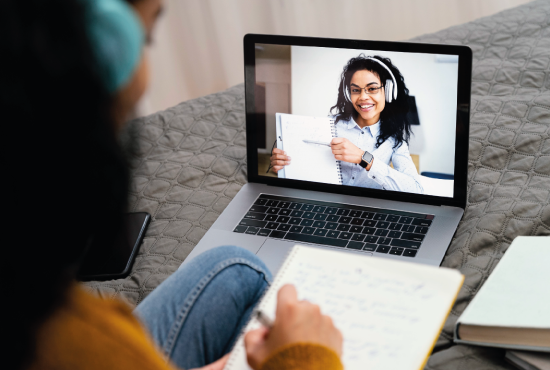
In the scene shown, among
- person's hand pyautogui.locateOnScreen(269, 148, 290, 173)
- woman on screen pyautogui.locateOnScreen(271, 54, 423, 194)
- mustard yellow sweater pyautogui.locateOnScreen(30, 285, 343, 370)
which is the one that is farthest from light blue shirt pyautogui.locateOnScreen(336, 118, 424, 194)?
mustard yellow sweater pyautogui.locateOnScreen(30, 285, 343, 370)

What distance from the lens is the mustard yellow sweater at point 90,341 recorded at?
36cm

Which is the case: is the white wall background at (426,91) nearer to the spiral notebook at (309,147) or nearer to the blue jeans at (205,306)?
the spiral notebook at (309,147)

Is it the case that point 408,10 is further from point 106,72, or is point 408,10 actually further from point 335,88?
point 106,72

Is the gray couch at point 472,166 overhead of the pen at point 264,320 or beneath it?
beneath

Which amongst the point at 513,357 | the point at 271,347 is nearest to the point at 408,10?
the point at 513,357

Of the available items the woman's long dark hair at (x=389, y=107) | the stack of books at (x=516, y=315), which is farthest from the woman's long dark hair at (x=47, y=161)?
the woman's long dark hair at (x=389, y=107)

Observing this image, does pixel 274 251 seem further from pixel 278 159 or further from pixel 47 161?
pixel 47 161

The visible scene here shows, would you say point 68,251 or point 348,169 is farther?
point 348,169

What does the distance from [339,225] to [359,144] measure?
157mm

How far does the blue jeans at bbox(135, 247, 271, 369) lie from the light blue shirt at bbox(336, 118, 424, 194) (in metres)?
0.34

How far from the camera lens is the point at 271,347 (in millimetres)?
496

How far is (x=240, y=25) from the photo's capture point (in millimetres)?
2541

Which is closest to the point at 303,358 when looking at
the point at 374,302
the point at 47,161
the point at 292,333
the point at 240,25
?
the point at 292,333

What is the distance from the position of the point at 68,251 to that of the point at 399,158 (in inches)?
28.8
